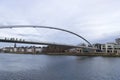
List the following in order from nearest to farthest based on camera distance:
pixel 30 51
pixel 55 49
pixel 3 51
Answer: pixel 55 49 → pixel 30 51 → pixel 3 51

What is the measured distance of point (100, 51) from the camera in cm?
8731

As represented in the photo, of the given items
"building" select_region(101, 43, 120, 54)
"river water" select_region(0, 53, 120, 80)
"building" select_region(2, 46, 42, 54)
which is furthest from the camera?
"building" select_region(2, 46, 42, 54)

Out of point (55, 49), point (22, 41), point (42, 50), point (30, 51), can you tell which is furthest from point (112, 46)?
point (22, 41)

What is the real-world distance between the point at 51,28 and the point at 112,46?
153ft

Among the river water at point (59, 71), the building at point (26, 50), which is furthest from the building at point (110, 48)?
the river water at point (59, 71)

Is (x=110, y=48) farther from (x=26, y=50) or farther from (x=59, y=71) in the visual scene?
(x=59, y=71)

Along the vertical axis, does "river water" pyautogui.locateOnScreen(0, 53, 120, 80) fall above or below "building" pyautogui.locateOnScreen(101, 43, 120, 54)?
below

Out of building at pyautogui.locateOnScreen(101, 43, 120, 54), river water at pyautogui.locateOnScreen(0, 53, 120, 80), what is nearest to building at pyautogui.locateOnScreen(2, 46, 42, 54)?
building at pyautogui.locateOnScreen(101, 43, 120, 54)

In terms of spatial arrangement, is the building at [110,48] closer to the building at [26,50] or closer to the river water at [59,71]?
the building at [26,50]

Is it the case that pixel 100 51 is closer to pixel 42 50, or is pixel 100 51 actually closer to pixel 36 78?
pixel 42 50

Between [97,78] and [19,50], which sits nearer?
[97,78]

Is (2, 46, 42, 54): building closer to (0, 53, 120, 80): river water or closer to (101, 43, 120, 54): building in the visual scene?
(101, 43, 120, 54): building

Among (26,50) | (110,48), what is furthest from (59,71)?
(26,50)

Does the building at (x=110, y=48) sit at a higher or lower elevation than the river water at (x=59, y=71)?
higher
